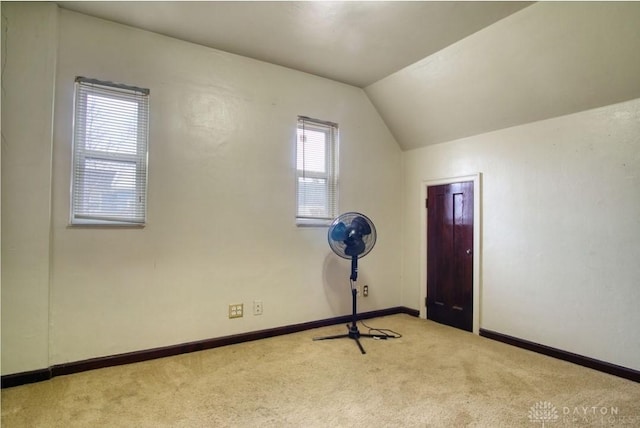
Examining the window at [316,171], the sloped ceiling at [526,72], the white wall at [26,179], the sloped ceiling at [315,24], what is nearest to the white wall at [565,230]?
the sloped ceiling at [526,72]

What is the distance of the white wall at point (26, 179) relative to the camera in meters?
2.22

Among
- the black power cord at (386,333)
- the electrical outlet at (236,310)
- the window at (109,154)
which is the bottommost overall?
the black power cord at (386,333)

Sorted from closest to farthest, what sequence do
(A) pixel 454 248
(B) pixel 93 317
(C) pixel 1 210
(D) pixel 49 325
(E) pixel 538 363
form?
(C) pixel 1 210
(D) pixel 49 325
(B) pixel 93 317
(E) pixel 538 363
(A) pixel 454 248

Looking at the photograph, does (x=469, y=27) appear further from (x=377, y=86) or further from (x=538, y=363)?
(x=538, y=363)

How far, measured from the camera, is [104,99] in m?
2.57

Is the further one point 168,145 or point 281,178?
point 281,178

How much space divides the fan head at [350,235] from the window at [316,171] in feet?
1.44

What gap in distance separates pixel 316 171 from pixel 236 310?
1.62 meters

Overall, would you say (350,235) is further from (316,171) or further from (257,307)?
(257,307)

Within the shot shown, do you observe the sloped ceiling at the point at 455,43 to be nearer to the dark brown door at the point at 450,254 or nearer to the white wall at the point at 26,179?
the white wall at the point at 26,179

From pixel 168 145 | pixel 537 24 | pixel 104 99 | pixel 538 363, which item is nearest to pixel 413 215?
pixel 538 363

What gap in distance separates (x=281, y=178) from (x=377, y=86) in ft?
5.09

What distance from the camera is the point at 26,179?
227cm

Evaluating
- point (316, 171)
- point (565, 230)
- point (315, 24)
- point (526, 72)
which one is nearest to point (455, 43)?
point (526, 72)
